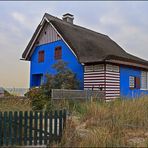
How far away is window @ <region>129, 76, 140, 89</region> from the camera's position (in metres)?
24.9

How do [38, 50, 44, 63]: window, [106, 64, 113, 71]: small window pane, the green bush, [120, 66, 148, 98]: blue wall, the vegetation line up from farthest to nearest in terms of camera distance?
[38, 50, 44, 63]: window, [120, 66, 148, 98]: blue wall, [106, 64, 113, 71]: small window pane, the vegetation, the green bush

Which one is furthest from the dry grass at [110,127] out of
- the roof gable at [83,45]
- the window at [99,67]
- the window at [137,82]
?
the window at [137,82]

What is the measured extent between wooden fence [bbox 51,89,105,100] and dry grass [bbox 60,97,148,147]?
3.35m

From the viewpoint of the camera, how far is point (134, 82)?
2556cm

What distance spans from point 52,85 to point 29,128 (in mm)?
11919

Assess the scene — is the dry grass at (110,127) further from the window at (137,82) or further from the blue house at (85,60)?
the window at (137,82)

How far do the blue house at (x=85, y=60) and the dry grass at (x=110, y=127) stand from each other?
25.4ft

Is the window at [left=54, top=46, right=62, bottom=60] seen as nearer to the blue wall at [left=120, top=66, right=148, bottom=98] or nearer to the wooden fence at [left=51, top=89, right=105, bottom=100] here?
the blue wall at [left=120, top=66, right=148, bottom=98]

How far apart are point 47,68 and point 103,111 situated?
1554 centimetres

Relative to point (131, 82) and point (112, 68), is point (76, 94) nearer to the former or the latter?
point (112, 68)

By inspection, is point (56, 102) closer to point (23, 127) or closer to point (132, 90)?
point (23, 127)

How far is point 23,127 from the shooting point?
837cm

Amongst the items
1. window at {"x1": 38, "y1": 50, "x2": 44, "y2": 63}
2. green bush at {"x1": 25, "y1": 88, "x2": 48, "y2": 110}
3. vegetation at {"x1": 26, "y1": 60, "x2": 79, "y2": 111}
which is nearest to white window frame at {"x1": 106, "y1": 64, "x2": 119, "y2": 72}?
vegetation at {"x1": 26, "y1": 60, "x2": 79, "y2": 111}

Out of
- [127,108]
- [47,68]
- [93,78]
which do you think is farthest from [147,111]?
[47,68]
